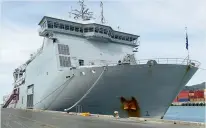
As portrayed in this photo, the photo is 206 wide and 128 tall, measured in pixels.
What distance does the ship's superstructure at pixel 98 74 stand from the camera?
2173 cm

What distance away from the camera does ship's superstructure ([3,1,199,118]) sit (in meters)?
21.7

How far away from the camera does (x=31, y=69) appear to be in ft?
114

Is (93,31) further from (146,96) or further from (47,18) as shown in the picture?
(146,96)

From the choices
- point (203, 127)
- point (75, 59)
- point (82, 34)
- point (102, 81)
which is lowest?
point (203, 127)

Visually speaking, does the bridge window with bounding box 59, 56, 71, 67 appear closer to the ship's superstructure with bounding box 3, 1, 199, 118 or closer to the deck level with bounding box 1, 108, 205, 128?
the ship's superstructure with bounding box 3, 1, 199, 118

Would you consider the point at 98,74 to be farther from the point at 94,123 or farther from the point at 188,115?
the point at 188,115

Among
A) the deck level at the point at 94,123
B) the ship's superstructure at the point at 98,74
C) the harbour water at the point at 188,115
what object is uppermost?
the ship's superstructure at the point at 98,74

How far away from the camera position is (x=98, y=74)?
22.1 meters

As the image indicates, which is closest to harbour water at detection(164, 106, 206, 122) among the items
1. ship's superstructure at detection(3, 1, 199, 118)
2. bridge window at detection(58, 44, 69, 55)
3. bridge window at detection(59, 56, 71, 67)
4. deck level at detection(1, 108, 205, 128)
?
ship's superstructure at detection(3, 1, 199, 118)

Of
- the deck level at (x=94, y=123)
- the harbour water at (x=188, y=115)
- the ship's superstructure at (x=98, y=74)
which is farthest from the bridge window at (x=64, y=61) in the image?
the harbour water at (x=188, y=115)

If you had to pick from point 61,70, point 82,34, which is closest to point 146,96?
point 61,70

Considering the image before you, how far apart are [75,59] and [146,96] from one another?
8547 millimetres

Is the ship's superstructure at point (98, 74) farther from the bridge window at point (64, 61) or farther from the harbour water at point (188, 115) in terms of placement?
the harbour water at point (188, 115)

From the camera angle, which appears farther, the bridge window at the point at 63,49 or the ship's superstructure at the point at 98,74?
the bridge window at the point at 63,49
